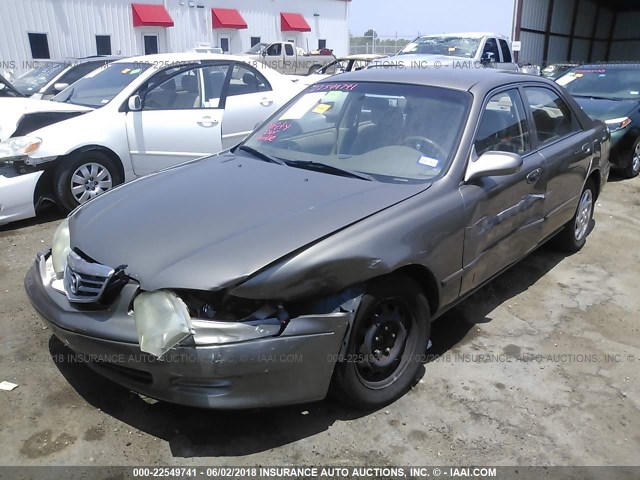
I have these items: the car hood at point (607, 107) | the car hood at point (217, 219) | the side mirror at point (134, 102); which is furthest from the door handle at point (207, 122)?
the car hood at point (607, 107)

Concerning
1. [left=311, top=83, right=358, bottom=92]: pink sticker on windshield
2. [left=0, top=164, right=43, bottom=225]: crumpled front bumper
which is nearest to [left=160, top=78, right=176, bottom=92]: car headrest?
[left=0, top=164, right=43, bottom=225]: crumpled front bumper

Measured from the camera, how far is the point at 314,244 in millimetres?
2412

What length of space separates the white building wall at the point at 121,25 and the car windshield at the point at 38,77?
1000 centimetres

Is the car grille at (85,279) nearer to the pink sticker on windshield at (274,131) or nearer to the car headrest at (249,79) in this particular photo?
the pink sticker on windshield at (274,131)

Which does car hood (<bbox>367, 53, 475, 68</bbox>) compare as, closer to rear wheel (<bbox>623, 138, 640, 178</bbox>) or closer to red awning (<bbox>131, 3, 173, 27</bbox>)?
rear wheel (<bbox>623, 138, 640, 178</bbox>)

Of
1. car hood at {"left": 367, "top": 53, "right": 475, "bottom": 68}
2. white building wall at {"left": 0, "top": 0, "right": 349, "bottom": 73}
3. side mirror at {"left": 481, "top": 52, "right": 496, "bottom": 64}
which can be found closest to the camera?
car hood at {"left": 367, "top": 53, "right": 475, "bottom": 68}

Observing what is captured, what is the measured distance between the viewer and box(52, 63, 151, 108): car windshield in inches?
243

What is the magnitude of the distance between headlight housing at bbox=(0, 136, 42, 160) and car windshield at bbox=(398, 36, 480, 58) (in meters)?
8.76

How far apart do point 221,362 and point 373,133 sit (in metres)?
1.81

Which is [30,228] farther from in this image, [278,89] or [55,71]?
[55,71]

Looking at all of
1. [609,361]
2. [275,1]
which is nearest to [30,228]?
[609,361]

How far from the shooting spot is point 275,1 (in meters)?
29.4

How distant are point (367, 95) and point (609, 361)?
2262 millimetres

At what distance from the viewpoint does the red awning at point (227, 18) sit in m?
26.1
